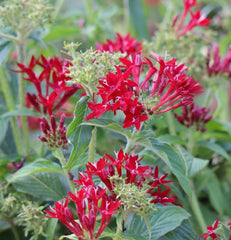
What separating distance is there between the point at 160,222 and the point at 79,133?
21 cm

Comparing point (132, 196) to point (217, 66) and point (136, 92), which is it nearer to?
point (136, 92)

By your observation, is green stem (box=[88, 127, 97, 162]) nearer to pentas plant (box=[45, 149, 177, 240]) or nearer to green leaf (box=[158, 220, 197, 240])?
pentas plant (box=[45, 149, 177, 240])

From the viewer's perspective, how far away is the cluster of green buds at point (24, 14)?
75 centimetres

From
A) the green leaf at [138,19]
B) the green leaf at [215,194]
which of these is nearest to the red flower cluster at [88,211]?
the green leaf at [215,194]

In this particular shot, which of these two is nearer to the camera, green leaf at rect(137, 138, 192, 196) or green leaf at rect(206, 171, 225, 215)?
green leaf at rect(137, 138, 192, 196)

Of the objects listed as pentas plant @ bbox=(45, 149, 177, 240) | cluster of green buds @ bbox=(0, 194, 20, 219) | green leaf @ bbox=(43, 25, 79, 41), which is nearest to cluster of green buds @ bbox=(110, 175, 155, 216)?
pentas plant @ bbox=(45, 149, 177, 240)

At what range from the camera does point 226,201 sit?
1066 millimetres

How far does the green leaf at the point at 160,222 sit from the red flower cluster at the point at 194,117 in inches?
8.6

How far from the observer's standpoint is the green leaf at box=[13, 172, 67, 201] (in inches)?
28.9

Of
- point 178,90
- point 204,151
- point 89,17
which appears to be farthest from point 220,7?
point 178,90

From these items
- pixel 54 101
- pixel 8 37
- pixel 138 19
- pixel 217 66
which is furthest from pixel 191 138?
pixel 138 19

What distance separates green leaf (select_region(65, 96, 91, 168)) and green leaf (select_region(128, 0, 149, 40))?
0.74m

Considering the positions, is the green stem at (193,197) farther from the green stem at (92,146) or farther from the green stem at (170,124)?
the green stem at (92,146)

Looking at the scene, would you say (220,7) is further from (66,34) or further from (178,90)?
(178,90)
